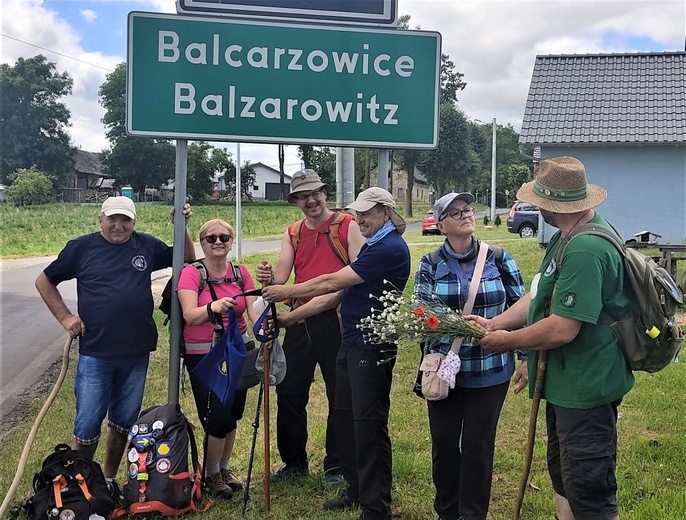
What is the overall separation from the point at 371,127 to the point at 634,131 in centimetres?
1587

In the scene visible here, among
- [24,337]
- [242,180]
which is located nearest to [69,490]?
[24,337]

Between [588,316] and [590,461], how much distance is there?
627mm

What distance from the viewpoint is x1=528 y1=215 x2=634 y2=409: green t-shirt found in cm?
264

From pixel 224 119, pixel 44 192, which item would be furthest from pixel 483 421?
pixel 44 192

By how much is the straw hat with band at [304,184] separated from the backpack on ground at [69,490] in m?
1.95

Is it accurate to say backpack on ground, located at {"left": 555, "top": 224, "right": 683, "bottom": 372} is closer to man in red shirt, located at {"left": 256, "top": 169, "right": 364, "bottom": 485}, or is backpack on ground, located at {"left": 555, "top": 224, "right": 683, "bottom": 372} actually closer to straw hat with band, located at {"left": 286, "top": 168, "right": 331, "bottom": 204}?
man in red shirt, located at {"left": 256, "top": 169, "right": 364, "bottom": 485}

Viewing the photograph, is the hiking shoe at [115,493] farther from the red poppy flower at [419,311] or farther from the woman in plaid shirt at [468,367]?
the red poppy flower at [419,311]

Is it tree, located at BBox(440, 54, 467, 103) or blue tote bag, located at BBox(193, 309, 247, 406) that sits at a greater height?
tree, located at BBox(440, 54, 467, 103)

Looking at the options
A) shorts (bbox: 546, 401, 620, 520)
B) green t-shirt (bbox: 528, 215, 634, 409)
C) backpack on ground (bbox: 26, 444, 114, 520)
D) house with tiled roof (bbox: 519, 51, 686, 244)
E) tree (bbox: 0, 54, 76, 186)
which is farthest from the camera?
tree (bbox: 0, 54, 76, 186)

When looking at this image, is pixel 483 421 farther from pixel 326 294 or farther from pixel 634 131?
pixel 634 131

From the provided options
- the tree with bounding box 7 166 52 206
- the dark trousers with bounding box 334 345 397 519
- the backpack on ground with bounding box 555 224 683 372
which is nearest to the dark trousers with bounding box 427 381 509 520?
the dark trousers with bounding box 334 345 397 519

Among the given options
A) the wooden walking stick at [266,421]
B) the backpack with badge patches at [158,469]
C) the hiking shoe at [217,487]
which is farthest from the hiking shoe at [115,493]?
the wooden walking stick at [266,421]

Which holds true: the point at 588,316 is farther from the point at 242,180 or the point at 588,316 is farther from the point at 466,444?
the point at 242,180

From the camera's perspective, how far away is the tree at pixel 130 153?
2388 inches
